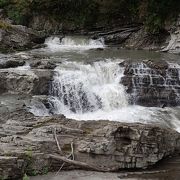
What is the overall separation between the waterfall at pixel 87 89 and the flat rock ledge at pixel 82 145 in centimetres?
436

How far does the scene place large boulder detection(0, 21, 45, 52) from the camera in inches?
961

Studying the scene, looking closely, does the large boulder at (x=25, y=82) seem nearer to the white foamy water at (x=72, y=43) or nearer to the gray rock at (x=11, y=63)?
the gray rock at (x=11, y=63)

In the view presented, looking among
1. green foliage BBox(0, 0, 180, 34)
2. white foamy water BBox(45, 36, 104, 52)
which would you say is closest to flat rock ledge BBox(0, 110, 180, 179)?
white foamy water BBox(45, 36, 104, 52)

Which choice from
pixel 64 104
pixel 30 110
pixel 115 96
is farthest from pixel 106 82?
pixel 30 110

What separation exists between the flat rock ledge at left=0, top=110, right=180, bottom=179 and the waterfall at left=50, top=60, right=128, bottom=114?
436 centimetres

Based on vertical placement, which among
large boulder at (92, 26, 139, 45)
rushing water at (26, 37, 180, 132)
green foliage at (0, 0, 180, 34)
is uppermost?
green foliage at (0, 0, 180, 34)

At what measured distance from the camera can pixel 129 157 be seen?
39.7 ft

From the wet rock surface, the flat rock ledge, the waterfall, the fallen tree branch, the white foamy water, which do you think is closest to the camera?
the flat rock ledge

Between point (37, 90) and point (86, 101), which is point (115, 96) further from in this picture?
point (37, 90)

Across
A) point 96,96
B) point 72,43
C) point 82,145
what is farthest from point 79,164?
point 72,43

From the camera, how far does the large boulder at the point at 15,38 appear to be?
2441 centimetres

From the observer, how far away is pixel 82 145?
39.4 ft

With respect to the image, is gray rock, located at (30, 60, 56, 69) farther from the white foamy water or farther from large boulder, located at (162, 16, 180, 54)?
large boulder, located at (162, 16, 180, 54)

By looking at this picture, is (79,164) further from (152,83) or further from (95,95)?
(152,83)
